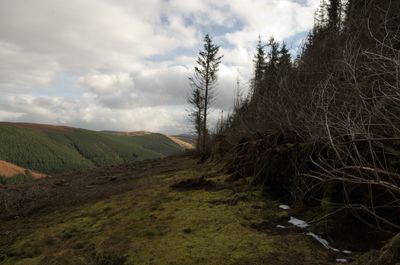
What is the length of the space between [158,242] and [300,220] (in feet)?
7.89

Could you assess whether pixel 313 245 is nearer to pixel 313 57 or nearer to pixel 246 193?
pixel 246 193

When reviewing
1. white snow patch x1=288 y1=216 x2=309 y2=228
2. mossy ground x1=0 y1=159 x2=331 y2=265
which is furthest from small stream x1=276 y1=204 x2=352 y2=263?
mossy ground x1=0 y1=159 x2=331 y2=265

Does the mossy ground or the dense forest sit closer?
the dense forest

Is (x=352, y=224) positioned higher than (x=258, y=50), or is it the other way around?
(x=258, y=50)

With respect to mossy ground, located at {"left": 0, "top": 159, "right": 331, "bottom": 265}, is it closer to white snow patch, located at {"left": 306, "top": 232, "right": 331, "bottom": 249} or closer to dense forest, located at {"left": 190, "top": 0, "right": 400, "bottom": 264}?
white snow patch, located at {"left": 306, "top": 232, "right": 331, "bottom": 249}

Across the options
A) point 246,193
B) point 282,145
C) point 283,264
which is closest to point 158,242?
point 283,264

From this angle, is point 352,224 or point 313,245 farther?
point 352,224

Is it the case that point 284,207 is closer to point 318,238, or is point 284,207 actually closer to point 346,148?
point 318,238

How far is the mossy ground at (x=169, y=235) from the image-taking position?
5.21 m

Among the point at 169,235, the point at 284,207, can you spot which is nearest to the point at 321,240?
the point at 284,207

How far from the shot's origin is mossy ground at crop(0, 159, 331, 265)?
5.21 meters

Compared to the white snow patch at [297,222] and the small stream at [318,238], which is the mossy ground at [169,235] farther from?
the white snow patch at [297,222]

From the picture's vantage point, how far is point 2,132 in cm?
18688

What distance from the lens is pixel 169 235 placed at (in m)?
6.32
